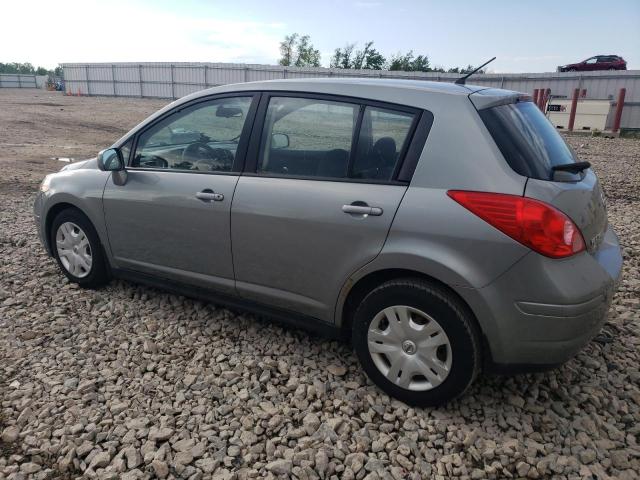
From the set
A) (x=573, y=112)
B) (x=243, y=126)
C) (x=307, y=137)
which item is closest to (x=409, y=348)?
(x=307, y=137)

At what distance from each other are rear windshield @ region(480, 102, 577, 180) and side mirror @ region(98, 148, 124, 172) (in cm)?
261

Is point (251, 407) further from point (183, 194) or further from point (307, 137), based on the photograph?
point (307, 137)

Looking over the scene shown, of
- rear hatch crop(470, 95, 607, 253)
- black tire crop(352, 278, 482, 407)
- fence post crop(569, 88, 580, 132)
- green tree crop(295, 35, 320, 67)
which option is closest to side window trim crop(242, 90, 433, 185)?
rear hatch crop(470, 95, 607, 253)

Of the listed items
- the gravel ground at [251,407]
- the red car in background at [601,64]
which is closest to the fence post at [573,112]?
the red car in background at [601,64]

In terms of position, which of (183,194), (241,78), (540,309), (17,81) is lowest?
(540,309)

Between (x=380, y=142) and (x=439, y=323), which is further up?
(x=380, y=142)

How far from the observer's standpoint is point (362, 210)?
271 centimetres

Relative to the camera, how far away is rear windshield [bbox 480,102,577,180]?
98.5 inches

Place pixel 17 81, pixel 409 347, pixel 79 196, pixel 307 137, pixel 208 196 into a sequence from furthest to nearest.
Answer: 1. pixel 17 81
2. pixel 79 196
3. pixel 208 196
4. pixel 307 137
5. pixel 409 347

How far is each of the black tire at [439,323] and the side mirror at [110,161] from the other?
7.17ft

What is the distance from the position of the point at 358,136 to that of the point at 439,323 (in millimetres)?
1132

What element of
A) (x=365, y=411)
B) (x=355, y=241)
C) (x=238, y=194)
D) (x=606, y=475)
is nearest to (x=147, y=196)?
(x=238, y=194)

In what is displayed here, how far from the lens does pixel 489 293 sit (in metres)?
2.42

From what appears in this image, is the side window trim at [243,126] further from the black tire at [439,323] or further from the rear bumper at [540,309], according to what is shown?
the rear bumper at [540,309]
